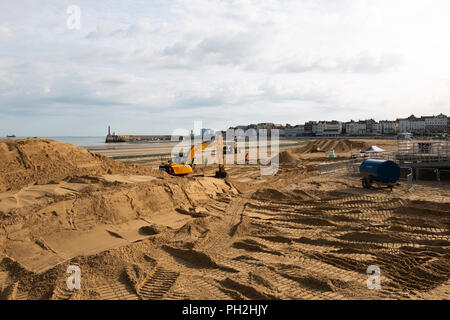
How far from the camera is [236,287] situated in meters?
6.09

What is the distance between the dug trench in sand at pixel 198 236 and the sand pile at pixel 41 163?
49 millimetres

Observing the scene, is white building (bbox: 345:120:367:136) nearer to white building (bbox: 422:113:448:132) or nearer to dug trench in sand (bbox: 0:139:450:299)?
white building (bbox: 422:113:448:132)

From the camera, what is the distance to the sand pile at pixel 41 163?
12.6 metres

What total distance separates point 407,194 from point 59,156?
55.2 feet

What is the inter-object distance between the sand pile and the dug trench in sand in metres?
0.05

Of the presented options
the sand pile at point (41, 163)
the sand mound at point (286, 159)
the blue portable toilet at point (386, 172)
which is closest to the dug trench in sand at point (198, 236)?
the sand pile at point (41, 163)

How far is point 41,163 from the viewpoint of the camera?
1374 cm

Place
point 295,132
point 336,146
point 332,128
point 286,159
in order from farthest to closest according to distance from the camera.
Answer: point 295,132 < point 332,128 < point 336,146 < point 286,159

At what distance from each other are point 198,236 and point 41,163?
8938mm

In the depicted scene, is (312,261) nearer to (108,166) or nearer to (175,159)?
(108,166)

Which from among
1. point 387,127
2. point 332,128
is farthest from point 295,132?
point 387,127

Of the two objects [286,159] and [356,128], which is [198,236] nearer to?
[286,159]

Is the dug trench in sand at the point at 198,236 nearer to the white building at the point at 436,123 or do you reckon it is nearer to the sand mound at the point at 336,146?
the sand mound at the point at 336,146
